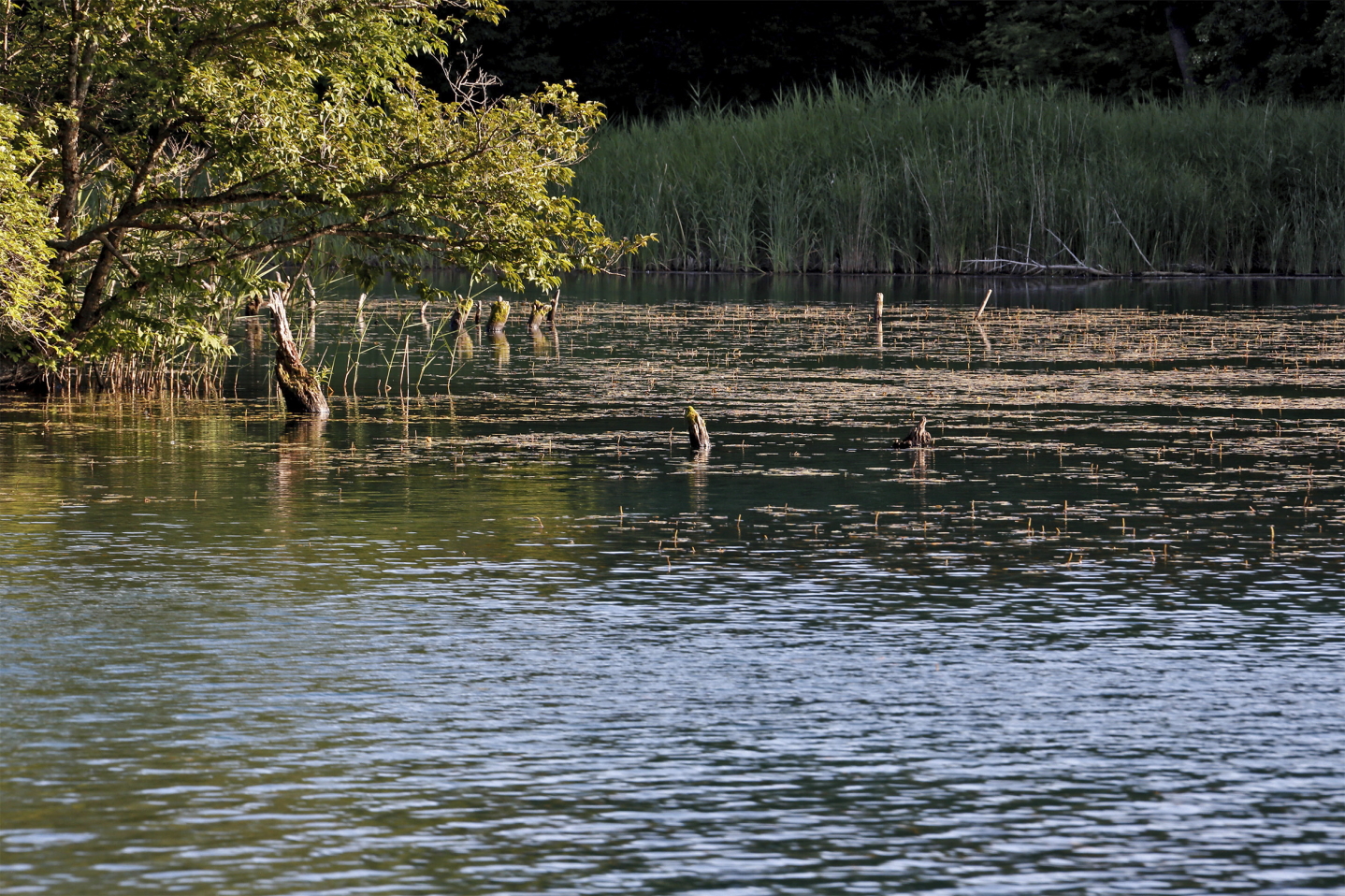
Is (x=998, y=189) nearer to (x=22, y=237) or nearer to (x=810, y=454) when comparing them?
(x=810, y=454)

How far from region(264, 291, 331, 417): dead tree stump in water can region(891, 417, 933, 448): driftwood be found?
4.23m

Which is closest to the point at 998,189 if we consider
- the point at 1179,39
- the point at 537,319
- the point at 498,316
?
the point at 537,319

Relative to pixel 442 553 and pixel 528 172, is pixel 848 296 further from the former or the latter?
pixel 442 553

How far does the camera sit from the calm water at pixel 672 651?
5035 mm

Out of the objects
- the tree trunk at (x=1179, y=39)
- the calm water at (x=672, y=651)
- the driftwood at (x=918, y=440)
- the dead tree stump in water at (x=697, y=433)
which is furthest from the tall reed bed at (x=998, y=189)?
the dead tree stump in water at (x=697, y=433)

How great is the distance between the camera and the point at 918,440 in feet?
40.1

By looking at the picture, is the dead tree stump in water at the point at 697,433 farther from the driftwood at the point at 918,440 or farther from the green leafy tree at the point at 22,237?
the green leafy tree at the point at 22,237

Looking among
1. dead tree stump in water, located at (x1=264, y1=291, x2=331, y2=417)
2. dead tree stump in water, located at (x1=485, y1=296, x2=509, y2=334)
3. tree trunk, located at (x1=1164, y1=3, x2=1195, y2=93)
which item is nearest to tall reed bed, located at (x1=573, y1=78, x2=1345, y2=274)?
dead tree stump in water, located at (x1=485, y1=296, x2=509, y2=334)

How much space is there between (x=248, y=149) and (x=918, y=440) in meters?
4.69

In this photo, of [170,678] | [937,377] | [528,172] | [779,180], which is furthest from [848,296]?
[170,678]

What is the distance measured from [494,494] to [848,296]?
54.8 feet

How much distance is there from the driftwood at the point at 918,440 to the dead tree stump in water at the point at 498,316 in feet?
34.5

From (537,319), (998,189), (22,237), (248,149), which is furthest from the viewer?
(998,189)

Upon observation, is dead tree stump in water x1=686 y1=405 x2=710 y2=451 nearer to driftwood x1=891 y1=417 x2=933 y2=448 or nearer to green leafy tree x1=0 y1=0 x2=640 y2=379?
driftwood x1=891 y1=417 x2=933 y2=448
